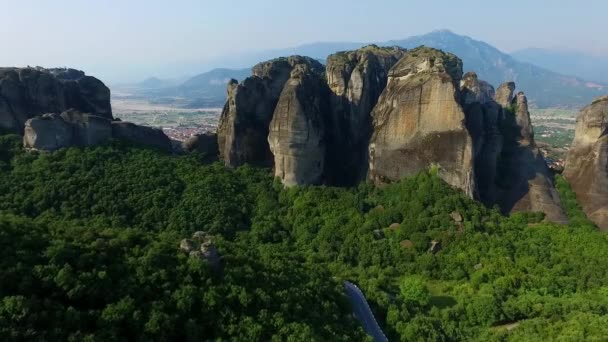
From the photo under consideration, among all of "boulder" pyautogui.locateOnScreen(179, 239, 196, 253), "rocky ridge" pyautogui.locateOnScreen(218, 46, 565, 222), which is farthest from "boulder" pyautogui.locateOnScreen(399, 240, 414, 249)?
"boulder" pyautogui.locateOnScreen(179, 239, 196, 253)

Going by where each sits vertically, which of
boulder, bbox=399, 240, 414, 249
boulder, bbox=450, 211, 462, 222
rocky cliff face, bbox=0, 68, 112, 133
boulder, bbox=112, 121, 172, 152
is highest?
rocky cliff face, bbox=0, 68, 112, 133

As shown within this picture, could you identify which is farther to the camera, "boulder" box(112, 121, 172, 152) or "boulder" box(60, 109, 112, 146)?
"boulder" box(112, 121, 172, 152)

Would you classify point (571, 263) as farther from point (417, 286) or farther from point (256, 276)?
point (256, 276)

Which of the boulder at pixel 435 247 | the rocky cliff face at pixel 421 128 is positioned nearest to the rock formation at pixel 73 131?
the rocky cliff face at pixel 421 128

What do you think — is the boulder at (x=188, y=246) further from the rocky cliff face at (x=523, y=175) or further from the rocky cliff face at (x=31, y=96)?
the rocky cliff face at (x=31, y=96)

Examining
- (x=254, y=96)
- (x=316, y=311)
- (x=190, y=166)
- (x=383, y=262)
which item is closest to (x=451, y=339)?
(x=316, y=311)

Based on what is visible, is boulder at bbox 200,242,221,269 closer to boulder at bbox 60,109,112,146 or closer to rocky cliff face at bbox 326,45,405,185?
rocky cliff face at bbox 326,45,405,185

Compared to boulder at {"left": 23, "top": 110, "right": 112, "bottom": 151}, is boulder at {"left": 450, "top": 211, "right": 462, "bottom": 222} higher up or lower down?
lower down
